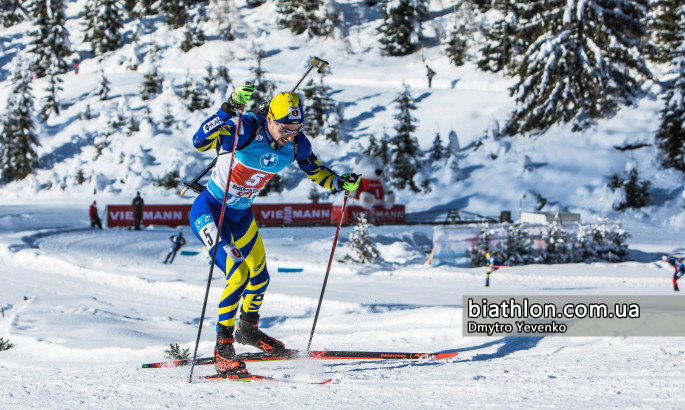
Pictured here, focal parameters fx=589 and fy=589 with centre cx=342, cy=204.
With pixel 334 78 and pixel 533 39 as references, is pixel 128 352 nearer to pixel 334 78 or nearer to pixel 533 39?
pixel 533 39

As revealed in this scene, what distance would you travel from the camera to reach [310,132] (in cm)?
4275

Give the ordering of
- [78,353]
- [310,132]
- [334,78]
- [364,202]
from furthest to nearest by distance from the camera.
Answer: [334,78] → [310,132] → [364,202] → [78,353]

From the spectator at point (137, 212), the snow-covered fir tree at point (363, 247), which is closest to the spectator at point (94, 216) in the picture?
the spectator at point (137, 212)

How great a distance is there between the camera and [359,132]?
1714 inches

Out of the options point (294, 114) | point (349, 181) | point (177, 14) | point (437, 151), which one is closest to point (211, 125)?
point (294, 114)

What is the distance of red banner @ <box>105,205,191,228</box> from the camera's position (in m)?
24.7

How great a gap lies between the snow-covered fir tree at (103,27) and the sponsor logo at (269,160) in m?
67.9

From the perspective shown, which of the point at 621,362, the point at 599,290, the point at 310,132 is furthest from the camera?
the point at 310,132

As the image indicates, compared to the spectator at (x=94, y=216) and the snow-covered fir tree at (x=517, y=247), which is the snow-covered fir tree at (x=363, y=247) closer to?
the snow-covered fir tree at (x=517, y=247)

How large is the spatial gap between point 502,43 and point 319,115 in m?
17.1

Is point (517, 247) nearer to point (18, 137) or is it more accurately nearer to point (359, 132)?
point (359, 132)

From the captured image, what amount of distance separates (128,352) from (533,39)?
34.7 meters

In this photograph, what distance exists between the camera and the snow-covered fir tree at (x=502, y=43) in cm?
4706

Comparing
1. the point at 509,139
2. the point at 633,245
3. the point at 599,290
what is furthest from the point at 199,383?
the point at 509,139
